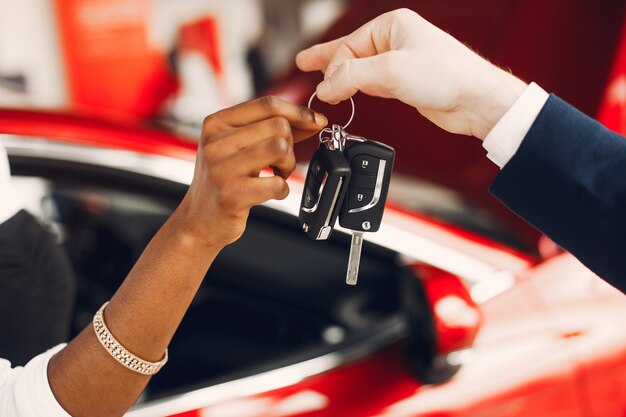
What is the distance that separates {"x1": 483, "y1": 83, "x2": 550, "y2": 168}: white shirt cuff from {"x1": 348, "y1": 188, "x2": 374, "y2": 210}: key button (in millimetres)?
184

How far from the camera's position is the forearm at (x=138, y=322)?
86cm

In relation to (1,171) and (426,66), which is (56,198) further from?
(426,66)

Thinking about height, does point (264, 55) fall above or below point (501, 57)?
above

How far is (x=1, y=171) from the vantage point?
1108 mm

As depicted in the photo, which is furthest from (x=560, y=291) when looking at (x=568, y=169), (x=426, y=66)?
(x=426, y=66)

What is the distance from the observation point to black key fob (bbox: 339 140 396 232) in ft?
2.89

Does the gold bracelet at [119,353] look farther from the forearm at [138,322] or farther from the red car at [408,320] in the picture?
the red car at [408,320]

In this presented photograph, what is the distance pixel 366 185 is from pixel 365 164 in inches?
1.1

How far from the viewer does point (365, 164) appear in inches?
34.7

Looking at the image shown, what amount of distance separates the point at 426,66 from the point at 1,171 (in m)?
0.72

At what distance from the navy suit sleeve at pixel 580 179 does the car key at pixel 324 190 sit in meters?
0.23

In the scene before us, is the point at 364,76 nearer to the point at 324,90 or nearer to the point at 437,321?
the point at 324,90

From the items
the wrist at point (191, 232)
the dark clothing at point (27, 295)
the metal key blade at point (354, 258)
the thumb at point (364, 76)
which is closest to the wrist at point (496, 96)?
the thumb at point (364, 76)

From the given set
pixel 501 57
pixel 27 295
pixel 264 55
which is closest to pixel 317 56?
pixel 27 295
